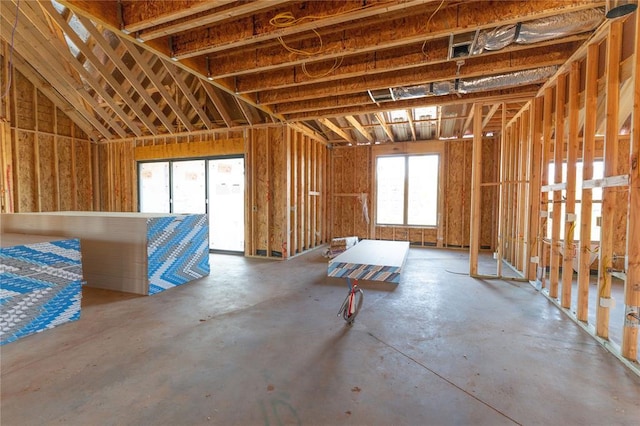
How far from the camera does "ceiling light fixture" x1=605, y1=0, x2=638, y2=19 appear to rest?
8.08ft

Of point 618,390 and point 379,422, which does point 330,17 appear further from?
point 618,390

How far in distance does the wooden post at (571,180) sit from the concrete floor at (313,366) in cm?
46

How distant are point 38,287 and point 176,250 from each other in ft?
6.07

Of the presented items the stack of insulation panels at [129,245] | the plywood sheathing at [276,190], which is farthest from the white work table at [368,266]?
the stack of insulation panels at [129,245]

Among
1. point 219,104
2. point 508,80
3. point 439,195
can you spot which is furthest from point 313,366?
point 439,195

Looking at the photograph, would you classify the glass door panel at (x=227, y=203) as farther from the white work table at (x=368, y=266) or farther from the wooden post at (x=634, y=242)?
the wooden post at (x=634, y=242)

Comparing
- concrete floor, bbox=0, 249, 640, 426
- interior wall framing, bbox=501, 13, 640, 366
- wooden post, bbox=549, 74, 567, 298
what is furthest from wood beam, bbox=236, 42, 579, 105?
concrete floor, bbox=0, 249, 640, 426

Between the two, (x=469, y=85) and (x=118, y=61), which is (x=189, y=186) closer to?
(x=118, y=61)

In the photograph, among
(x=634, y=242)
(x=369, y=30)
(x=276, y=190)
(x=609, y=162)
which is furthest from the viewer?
(x=276, y=190)

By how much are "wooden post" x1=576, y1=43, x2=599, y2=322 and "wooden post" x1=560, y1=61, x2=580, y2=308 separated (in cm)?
29

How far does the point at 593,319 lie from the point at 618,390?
1597 mm

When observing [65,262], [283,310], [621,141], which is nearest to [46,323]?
[65,262]

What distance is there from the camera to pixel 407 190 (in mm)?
9125

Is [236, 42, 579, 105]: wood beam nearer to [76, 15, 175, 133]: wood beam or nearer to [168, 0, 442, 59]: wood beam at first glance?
[168, 0, 442, 59]: wood beam
